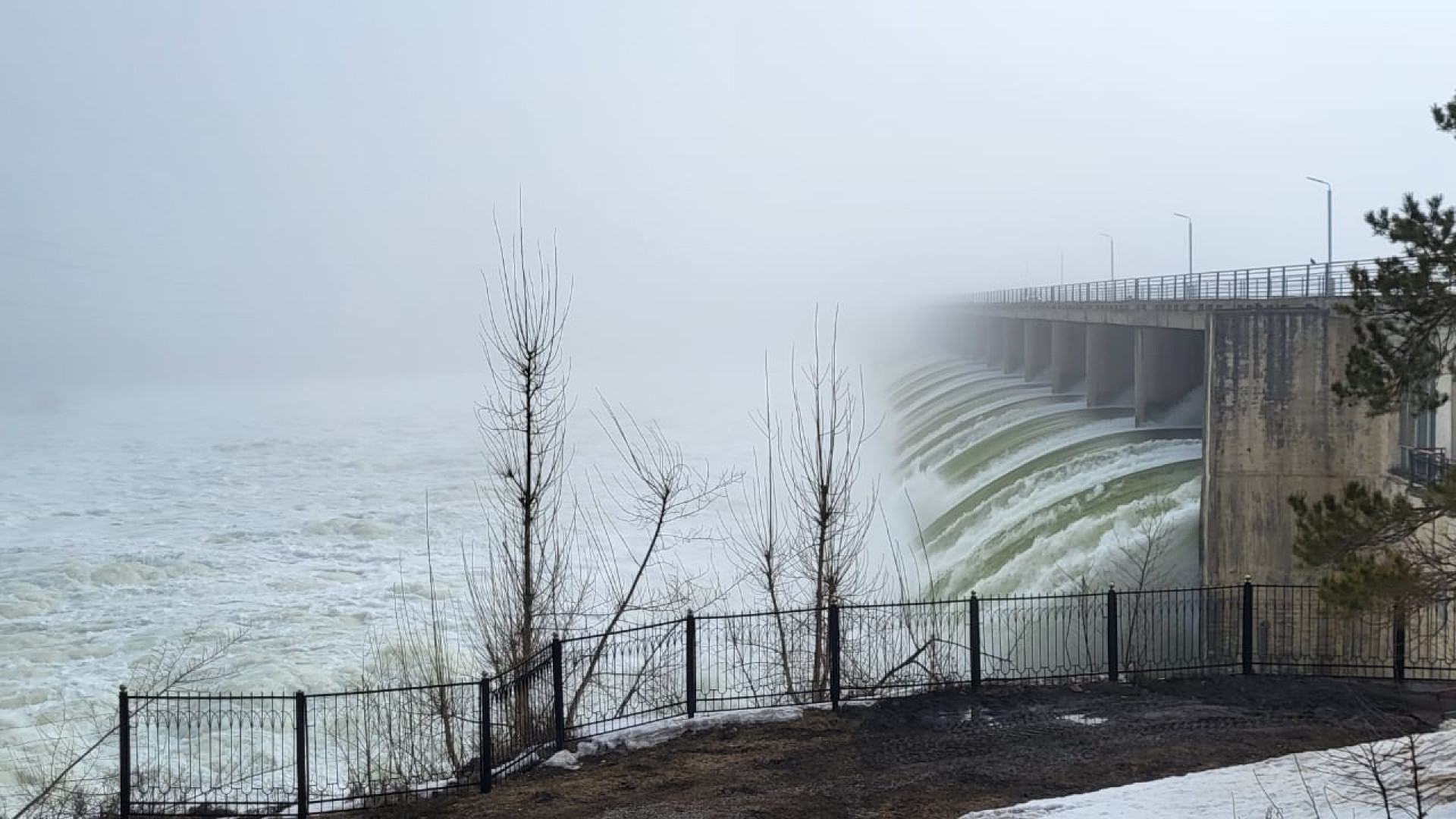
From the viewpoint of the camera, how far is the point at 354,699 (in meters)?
26.4

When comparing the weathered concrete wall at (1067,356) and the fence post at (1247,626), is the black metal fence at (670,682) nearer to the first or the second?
the fence post at (1247,626)

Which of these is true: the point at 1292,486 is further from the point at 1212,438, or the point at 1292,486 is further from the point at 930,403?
the point at 930,403

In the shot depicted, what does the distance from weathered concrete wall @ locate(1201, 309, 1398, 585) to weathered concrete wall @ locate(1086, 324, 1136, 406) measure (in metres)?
19.7

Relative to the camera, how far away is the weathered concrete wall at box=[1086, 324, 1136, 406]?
4931 cm

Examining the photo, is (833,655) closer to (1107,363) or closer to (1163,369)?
(1163,369)

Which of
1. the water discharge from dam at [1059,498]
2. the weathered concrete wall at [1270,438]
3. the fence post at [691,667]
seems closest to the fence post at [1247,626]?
the fence post at [691,667]

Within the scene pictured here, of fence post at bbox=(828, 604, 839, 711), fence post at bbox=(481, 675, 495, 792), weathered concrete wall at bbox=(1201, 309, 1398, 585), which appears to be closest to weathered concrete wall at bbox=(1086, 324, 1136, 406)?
weathered concrete wall at bbox=(1201, 309, 1398, 585)

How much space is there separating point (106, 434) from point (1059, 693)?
103092mm

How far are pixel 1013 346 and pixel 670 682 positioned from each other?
59.3 metres

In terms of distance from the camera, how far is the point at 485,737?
499 inches

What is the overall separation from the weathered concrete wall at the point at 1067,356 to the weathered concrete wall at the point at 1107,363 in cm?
461

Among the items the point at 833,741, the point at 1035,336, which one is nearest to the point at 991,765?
the point at 833,741

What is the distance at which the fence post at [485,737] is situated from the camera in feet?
41.2

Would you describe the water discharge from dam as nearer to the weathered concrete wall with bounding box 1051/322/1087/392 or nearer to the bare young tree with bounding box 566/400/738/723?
the bare young tree with bounding box 566/400/738/723
